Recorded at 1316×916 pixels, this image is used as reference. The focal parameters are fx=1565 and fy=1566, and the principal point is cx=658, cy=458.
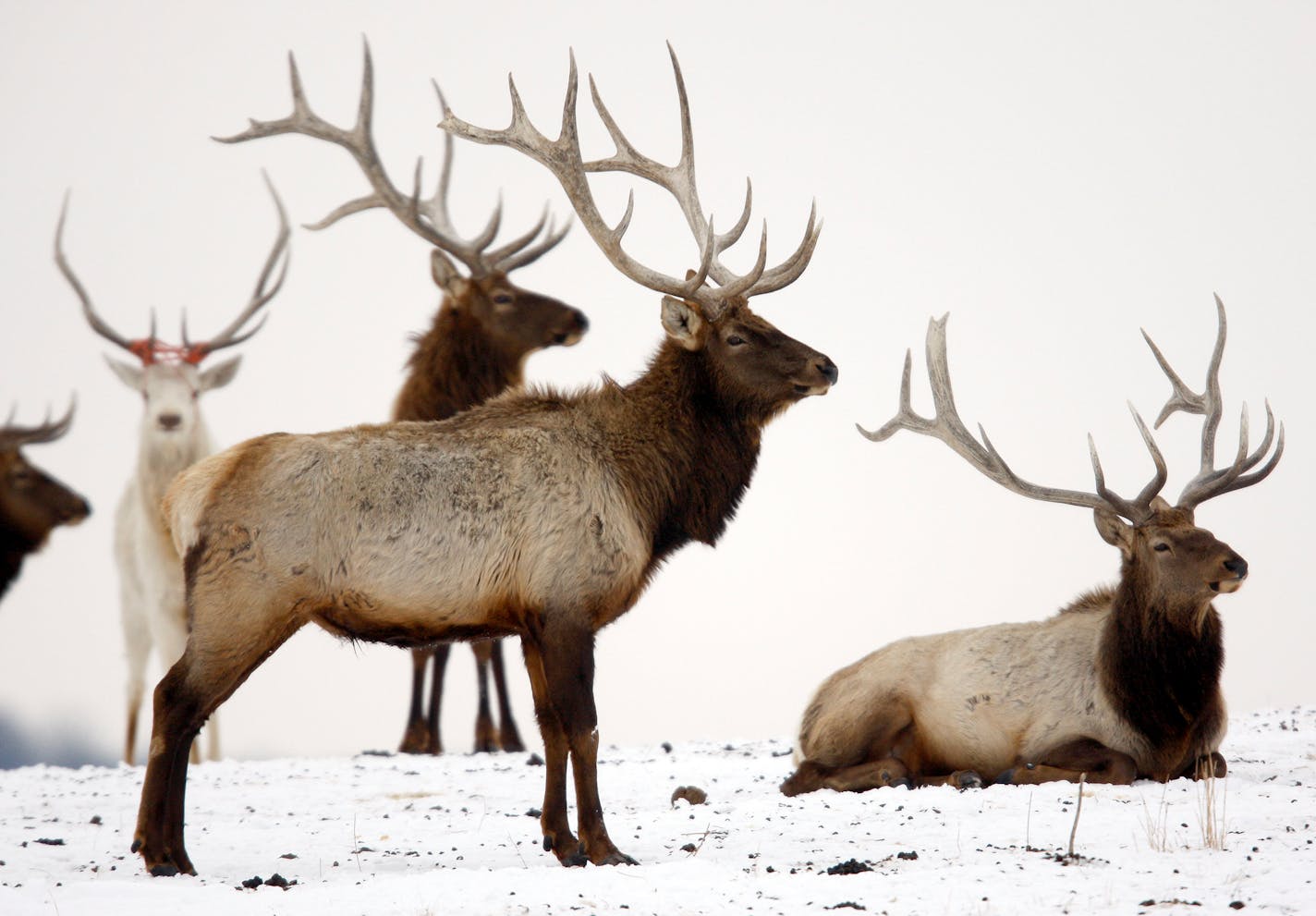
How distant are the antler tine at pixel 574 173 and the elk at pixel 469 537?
1.21ft

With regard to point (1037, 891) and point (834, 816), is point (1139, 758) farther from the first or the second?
point (1037, 891)

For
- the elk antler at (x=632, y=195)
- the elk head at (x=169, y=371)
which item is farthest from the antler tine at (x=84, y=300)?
the elk antler at (x=632, y=195)

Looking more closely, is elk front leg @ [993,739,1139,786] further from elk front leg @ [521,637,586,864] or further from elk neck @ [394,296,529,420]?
elk neck @ [394,296,529,420]

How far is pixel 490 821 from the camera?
28.2 ft

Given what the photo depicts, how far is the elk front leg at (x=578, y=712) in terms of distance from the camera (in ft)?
23.2

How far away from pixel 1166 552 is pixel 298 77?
30.2 ft

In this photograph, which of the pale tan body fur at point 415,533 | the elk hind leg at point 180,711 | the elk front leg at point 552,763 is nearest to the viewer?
the elk hind leg at point 180,711

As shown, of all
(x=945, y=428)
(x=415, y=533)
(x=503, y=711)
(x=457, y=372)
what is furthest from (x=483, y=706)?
(x=415, y=533)

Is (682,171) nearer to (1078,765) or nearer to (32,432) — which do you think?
(1078,765)

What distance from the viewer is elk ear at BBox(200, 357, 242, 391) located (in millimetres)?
13992

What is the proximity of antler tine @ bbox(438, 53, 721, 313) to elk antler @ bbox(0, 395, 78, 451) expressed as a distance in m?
5.85

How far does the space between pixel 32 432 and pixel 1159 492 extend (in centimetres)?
920

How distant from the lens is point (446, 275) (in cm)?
1388

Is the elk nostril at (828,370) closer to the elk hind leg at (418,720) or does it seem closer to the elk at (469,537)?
the elk at (469,537)
